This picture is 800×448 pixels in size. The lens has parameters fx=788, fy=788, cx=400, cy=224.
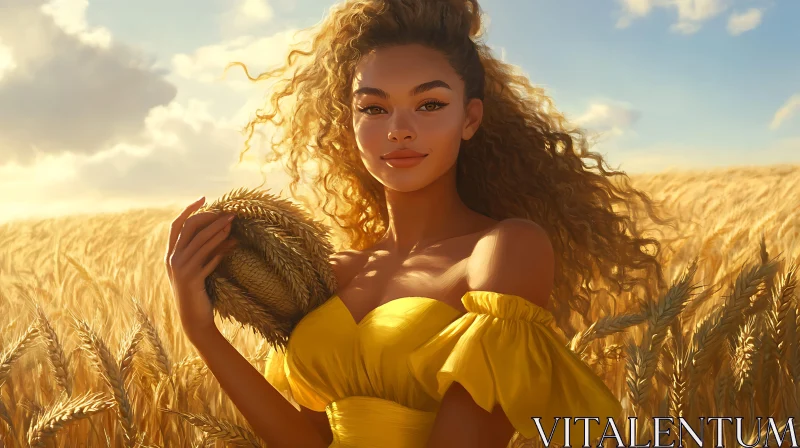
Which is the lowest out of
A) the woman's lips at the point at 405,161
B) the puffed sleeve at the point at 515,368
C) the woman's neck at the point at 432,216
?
the puffed sleeve at the point at 515,368

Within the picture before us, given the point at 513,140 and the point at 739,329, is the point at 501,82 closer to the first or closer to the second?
the point at 513,140

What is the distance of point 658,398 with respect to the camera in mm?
2178

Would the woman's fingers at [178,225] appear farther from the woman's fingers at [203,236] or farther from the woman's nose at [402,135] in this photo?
the woman's nose at [402,135]

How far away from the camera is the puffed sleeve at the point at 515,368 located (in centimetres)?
155

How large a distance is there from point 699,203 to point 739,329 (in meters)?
4.23

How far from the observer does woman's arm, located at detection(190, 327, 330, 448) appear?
1941 mm

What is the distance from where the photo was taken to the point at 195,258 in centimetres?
184

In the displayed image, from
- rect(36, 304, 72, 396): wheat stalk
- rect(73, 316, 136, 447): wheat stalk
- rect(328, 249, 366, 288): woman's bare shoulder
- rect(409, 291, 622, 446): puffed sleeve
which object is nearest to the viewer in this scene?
rect(409, 291, 622, 446): puffed sleeve

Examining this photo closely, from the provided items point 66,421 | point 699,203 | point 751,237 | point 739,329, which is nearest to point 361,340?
point 66,421

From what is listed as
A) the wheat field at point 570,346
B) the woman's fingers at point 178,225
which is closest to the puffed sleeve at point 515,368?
the wheat field at point 570,346

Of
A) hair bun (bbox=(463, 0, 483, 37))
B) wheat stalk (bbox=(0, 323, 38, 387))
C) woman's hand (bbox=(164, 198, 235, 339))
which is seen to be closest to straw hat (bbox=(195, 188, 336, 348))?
woman's hand (bbox=(164, 198, 235, 339))

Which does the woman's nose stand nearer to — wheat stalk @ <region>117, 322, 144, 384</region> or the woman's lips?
the woman's lips

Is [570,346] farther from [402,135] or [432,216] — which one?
[402,135]

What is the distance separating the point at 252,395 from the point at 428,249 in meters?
0.57
